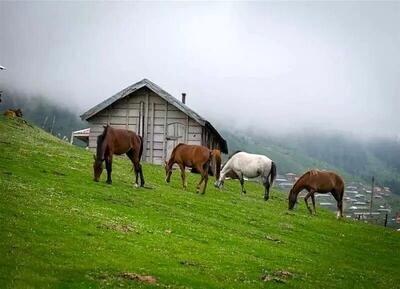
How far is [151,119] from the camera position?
54.2 meters

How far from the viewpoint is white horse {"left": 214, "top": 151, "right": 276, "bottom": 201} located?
132 feet

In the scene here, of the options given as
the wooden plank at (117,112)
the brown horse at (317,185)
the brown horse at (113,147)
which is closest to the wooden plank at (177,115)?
the wooden plank at (117,112)

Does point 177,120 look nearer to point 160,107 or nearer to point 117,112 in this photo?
point 160,107

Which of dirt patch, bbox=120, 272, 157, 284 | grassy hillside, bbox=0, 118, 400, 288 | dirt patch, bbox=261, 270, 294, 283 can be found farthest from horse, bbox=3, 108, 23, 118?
dirt patch, bbox=120, 272, 157, 284

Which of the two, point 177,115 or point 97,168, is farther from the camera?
point 177,115

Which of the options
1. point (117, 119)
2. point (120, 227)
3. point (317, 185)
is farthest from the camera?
point (117, 119)

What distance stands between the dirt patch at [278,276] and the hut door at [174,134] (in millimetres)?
35686

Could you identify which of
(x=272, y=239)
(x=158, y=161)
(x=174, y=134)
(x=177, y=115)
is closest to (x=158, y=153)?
(x=158, y=161)

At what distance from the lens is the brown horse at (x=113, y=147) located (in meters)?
29.3

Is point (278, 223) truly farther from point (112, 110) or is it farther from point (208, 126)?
point (112, 110)

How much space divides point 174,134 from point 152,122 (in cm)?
272

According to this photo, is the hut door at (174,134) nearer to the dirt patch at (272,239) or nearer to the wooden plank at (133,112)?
the wooden plank at (133,112)

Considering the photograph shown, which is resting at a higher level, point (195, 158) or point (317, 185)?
point (195, 158)

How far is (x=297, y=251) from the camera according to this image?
76.5ft
